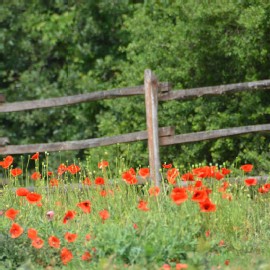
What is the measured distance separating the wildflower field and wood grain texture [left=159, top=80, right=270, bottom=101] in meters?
1.86

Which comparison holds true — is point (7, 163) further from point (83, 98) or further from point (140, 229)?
point (83, 98)

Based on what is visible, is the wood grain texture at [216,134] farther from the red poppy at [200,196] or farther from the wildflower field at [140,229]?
the red poppy at [200,196]

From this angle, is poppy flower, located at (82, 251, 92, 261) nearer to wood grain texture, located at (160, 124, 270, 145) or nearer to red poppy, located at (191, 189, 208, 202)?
red poppy, located at (191, 189, 208, 202)

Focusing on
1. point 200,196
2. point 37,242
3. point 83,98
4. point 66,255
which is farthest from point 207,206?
point 83,98

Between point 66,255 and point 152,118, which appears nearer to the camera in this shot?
point 66,255

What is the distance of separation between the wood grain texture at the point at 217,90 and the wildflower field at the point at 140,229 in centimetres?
186

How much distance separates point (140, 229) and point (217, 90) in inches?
139

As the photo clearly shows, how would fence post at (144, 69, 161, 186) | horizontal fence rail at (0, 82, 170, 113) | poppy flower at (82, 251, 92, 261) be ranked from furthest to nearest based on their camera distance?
horizontal fence rail at (0, 82, 170, 113), fence post at (144, 69, 161, 186), poppy flower at (82, 251, 92, 261)

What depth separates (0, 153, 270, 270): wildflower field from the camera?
5.15 meters

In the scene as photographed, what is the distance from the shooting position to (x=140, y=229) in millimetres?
5391

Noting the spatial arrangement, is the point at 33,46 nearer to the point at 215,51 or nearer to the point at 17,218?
the point at 215,51

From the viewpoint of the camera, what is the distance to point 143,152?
1079 cm

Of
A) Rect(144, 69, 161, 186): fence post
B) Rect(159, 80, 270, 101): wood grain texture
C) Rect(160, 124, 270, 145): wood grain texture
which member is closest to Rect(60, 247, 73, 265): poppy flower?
Rect(144, 69, 161, 186): fence post

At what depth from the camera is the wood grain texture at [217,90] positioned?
8570 mm
